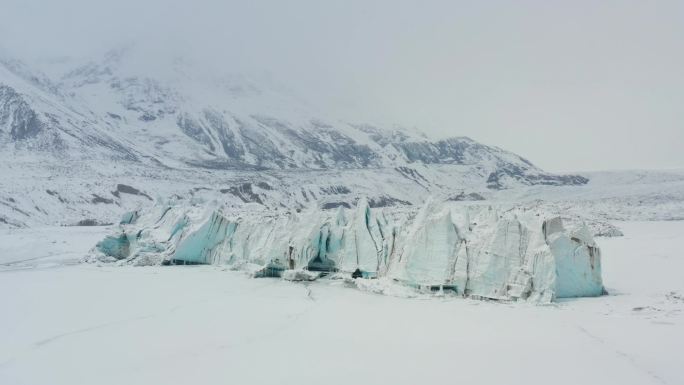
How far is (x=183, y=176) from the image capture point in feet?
242

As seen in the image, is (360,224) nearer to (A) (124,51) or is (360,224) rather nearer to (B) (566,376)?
(B) (566,376)

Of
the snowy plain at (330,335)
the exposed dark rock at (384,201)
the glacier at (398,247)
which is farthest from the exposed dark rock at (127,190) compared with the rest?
the snowy plain at (330,335)

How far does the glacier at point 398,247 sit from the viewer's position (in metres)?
12.2

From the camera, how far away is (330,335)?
30.1ft

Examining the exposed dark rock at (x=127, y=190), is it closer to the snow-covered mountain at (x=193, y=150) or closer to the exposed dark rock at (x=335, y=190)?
the snow-covered mountain at (x=193, y=150)

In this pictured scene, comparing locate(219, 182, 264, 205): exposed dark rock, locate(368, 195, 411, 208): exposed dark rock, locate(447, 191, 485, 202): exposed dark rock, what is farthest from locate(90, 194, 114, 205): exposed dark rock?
locate(447, 191, 485, 202): exposed dark rock

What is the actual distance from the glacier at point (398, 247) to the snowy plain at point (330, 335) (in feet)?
2.95

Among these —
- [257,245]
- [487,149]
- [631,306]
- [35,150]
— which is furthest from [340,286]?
[487,149]

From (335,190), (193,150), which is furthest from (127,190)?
(193,150)

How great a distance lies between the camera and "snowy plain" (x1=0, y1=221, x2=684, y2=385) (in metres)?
7.05

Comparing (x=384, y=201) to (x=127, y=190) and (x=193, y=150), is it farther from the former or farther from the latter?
(x=193, y=150)

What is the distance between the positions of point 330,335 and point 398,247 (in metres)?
6.85

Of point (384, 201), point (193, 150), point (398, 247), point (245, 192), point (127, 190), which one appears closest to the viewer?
point (398, 247)

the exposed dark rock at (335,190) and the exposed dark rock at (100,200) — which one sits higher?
the exposed dark rock at (335,190)
